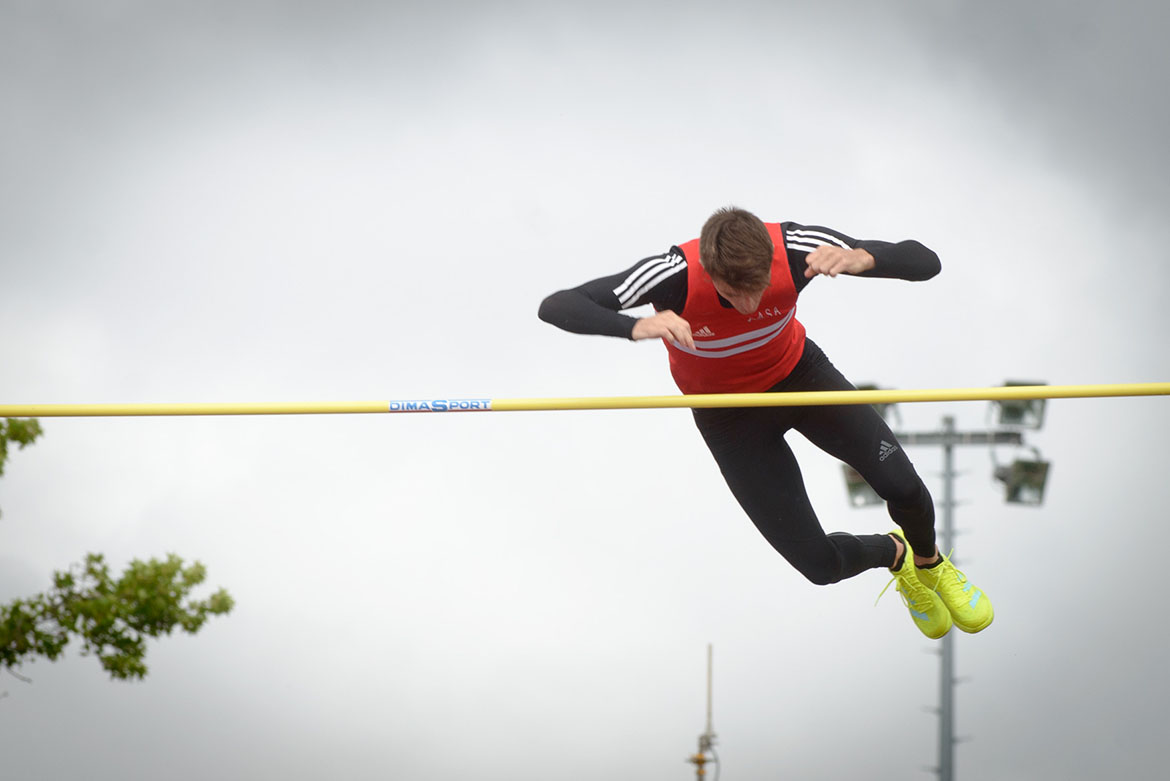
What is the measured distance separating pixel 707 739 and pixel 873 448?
990 cm

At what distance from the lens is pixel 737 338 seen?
3.97m

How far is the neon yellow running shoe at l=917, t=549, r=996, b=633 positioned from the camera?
14.5 ft

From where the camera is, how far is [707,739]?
1317 cm

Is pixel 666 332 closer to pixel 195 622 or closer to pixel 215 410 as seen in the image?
pixel 215 410

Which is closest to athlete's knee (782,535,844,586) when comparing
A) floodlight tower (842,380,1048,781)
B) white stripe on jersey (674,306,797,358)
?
white stripe on jersey (674,306,797,358)

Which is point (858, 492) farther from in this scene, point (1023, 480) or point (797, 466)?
point (797, 466)

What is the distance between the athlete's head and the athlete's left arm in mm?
196

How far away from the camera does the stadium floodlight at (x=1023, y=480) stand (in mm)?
13070

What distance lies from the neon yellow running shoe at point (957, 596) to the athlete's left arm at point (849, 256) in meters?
1.22

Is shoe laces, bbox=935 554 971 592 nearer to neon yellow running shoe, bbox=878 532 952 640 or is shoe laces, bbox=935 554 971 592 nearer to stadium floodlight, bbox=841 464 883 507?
neon yellow running shoe, bbox=878 532 952 640

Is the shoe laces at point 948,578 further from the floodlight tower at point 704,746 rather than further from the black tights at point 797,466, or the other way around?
the floodlight tower at point 704,746

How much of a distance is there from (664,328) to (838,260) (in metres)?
0.64

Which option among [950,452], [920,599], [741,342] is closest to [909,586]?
[920,599]

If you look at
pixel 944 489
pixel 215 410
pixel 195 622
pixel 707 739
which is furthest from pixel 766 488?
pixel 707 739
